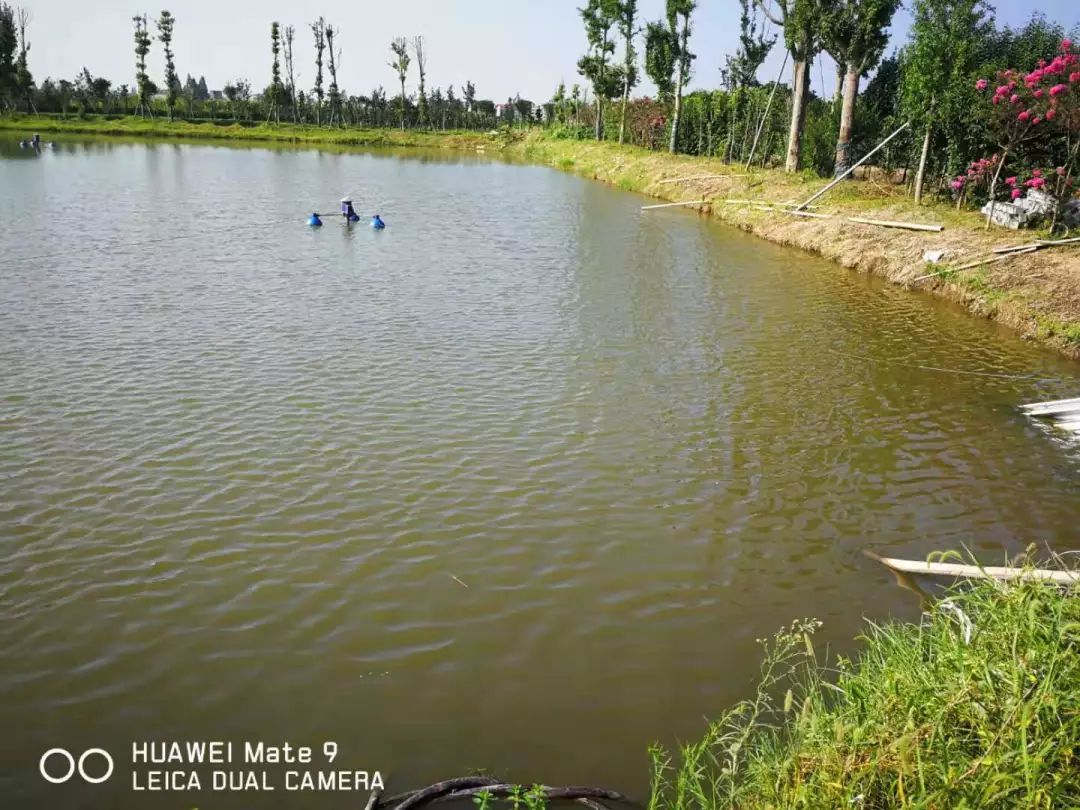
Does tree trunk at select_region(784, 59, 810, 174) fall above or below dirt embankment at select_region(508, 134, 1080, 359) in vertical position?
above

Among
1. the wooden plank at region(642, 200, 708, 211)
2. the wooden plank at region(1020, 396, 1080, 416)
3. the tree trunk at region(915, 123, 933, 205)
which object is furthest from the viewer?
the wooden plank at region(642, 200, 708, 211)

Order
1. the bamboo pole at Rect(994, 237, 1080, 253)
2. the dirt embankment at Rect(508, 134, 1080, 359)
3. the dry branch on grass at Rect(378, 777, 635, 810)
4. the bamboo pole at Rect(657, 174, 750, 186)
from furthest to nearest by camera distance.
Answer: the bamboo pole at Rect(657, 174, 750, 186)
the bamboo pole at Rect(994, 237, 1080, 253)
the dirt embankment at Rect(508, 134, 1080, 359)
the dry branch on grass at Rect(378, 777, 635, 810)

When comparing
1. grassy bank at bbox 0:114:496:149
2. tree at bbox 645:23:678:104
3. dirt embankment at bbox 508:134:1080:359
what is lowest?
dirt embankment at bbox 508:134:1080:359

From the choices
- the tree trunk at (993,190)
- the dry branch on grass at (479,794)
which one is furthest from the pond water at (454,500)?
the tree trunk at (993,190)

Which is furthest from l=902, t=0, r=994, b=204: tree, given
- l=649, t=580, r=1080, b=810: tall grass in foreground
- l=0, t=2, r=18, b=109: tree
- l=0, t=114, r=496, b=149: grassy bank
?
l=0, t=2, r=18, b=109: tree

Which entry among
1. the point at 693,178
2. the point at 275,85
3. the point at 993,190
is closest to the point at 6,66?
the point at 275,85

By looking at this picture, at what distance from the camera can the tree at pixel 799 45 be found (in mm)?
30938

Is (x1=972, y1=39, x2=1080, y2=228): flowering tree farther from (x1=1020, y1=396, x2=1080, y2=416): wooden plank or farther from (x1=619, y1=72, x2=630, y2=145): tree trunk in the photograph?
(x1=619, y1=72, x2=630, y2=145): tree trunk

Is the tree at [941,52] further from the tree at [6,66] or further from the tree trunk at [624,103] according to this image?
the tree at [6,66]

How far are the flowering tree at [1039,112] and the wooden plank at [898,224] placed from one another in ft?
4.18

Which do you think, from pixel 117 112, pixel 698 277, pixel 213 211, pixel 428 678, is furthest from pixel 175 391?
pixel 117 112

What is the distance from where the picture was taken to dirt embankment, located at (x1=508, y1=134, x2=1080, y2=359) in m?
16.9

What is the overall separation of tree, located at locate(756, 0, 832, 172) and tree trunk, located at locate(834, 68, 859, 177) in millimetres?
2541

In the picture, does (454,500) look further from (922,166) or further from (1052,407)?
(922,166)
